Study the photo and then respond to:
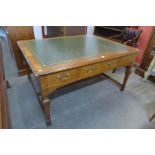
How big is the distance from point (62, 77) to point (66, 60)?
6.9 inches

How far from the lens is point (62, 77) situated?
1.20 metres

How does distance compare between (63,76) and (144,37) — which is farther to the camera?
(144,37)

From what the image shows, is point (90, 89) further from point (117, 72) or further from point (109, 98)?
point (117, 72)

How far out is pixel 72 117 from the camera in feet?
5.35

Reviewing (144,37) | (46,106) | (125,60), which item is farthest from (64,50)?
(144,37)

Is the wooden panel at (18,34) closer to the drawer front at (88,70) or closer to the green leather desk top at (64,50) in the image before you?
the green leather desk top at (64,50)

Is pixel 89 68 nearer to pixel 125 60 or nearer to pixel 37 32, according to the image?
pixel 125 60

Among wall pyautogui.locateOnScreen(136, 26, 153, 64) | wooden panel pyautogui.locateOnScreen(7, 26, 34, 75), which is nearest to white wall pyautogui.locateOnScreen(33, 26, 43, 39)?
wooden panel pyautogui.locateOnScreen(7, 26, 34, 75)

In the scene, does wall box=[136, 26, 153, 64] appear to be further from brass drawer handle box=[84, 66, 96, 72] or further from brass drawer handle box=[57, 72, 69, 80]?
brass drawer handle box=[57, 72, 69, 80]

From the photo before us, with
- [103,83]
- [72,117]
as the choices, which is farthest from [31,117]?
[103,83]

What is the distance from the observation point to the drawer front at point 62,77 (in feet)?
3.75

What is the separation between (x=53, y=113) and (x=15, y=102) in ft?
1.90

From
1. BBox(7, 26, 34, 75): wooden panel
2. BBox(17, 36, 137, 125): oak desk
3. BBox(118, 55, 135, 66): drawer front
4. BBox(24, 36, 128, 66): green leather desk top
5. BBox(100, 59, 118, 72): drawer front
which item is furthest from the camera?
BBox(7, 26, 34, 75): wooden panel

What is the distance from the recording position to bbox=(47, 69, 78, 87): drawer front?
3.75 feet
